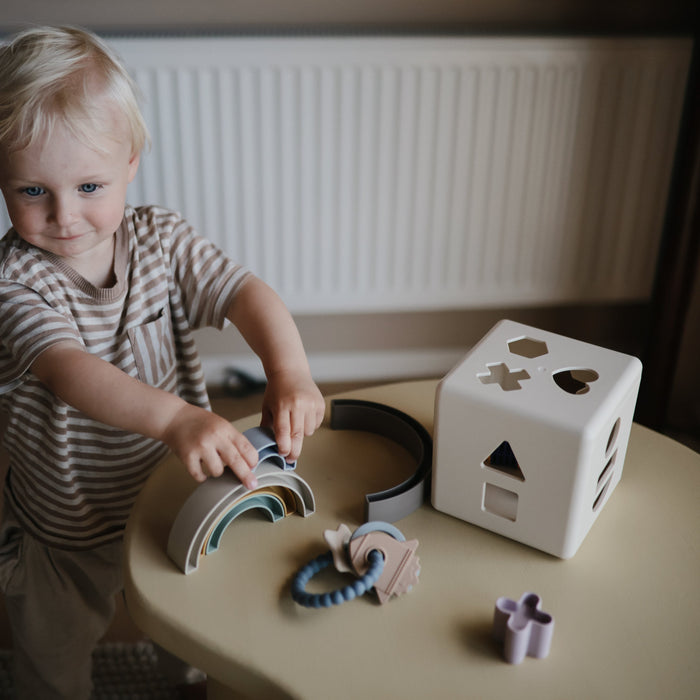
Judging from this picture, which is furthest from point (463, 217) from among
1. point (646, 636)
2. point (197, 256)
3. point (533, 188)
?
point (646, 636)

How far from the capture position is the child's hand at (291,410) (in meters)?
0.72

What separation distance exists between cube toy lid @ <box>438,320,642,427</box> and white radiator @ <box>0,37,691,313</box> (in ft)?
3.16

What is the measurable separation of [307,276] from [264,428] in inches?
43.0

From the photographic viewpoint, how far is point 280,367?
0.82 metres

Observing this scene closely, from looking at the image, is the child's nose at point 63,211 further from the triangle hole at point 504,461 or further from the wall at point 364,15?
the wall at point 364,15

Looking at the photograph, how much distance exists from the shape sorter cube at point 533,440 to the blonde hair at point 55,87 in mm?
446

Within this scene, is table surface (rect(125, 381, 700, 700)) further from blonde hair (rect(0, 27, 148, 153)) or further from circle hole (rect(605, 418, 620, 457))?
blonde hair (rect(0, 27, 148, 153))

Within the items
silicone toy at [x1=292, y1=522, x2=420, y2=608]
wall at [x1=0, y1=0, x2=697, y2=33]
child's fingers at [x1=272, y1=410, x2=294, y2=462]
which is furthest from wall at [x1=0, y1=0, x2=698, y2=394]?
silicone toy at [x1=292, y1=522, x2=420, y2=608]

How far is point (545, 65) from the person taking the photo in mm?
1609

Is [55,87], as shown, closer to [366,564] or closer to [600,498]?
[366,564]

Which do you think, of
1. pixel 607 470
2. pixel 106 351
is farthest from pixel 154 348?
pixel 607 470

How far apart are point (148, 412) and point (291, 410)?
0.13 metres

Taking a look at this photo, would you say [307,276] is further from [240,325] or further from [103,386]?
[103,386]

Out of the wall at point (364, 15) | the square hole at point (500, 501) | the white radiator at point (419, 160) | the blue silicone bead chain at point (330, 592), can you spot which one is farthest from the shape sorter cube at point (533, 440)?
the wall at point (364, 15)
